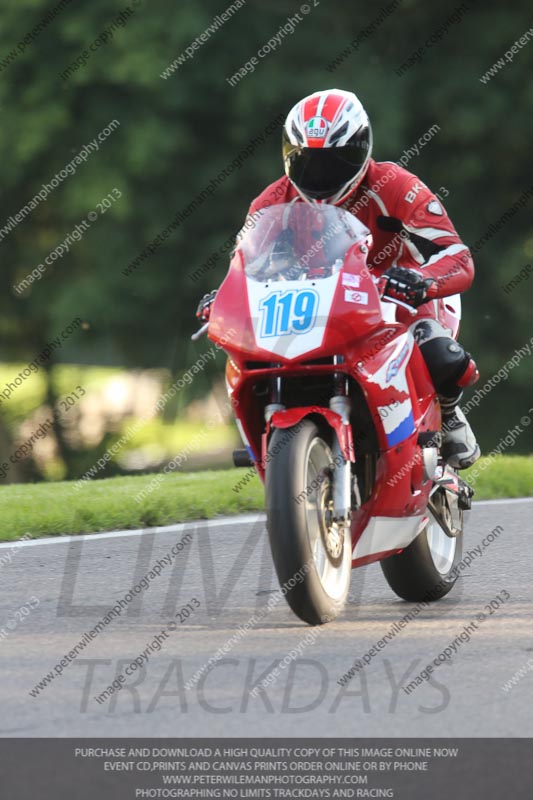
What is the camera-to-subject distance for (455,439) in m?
6.34

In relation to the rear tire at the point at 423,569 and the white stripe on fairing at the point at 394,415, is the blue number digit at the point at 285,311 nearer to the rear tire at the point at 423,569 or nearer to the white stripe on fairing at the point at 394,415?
the white stripe on fairing at the point at 394,415

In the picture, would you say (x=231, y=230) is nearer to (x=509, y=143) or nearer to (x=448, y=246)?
(x=509, y=143)

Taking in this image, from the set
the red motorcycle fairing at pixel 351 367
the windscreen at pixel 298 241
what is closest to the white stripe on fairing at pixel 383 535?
the red motorcycle fairing at pixel 351 367

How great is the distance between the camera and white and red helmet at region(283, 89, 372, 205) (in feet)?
18.7

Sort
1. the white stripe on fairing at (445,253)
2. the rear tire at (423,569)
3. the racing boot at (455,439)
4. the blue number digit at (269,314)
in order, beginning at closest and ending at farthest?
the blue number digit at (269,314) → the white stripe on fairing at (445,253) → the rear tire at (423,569) → the racing boot at (455,439)

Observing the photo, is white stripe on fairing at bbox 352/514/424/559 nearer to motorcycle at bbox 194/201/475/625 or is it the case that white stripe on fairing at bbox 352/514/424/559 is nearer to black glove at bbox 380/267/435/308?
motorcycle at bbox 194/201/475/625

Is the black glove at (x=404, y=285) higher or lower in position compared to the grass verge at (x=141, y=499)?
higher

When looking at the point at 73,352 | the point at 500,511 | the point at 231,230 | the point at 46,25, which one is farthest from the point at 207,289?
the point at 500,511

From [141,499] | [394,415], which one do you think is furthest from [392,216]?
[141,499]

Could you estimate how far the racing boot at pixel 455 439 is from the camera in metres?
6.30

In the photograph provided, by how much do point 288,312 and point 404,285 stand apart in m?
0.51

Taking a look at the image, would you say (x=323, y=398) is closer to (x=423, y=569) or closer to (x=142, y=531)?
(x=423, y=569)

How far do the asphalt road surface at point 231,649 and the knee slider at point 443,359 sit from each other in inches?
35.2
